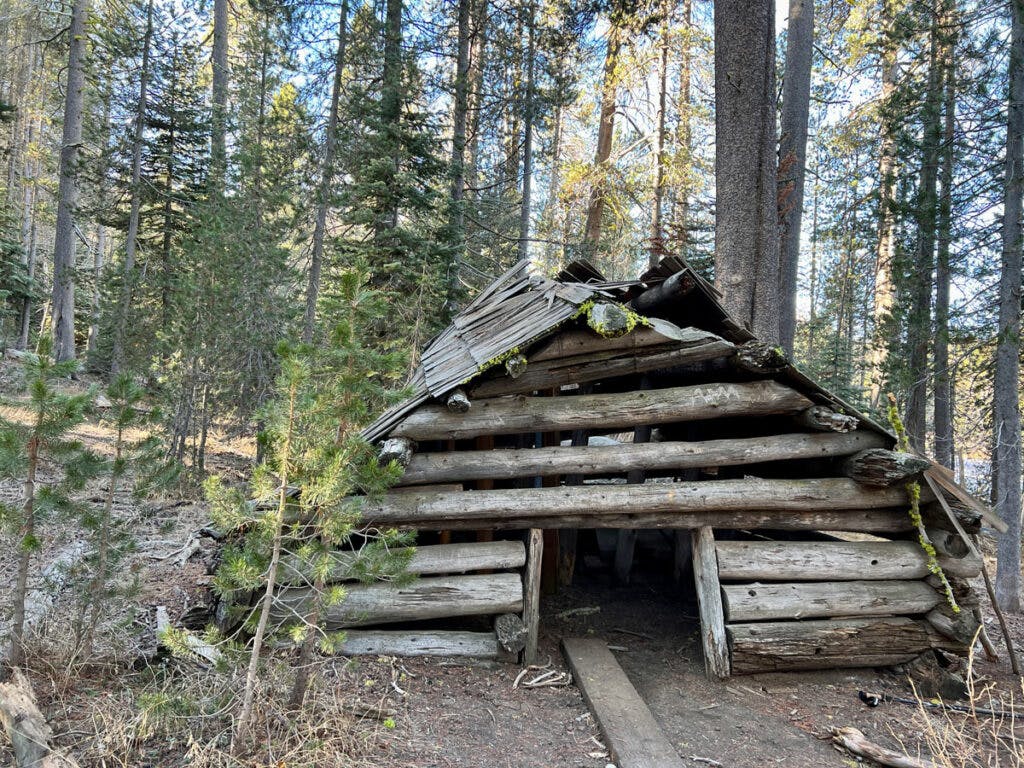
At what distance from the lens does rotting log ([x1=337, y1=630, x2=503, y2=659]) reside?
193 inches

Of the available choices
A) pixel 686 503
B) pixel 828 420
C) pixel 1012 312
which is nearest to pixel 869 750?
pixel 686 503

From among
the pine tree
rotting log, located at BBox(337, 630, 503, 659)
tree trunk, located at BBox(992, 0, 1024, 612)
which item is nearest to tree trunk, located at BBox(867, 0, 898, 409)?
tree trunk, located at BBox(992, 0, 1024, 612)

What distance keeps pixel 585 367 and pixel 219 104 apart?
53.0ft

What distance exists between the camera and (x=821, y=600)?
16.9ft

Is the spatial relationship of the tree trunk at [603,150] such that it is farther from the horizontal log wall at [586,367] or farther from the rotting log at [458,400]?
the rotting log at [458,400]

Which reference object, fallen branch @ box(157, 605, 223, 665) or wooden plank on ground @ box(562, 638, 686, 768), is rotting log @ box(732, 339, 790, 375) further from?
fallen branch @ box(157, 605, 223, 665)

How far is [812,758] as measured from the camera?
3.92 meters

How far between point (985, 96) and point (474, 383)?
31.8ft

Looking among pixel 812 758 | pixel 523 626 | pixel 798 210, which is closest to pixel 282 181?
pixel 798 210

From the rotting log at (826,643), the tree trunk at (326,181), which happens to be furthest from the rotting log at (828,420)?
the tree trunk at (326,181)

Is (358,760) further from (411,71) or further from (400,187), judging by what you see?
(411,71)

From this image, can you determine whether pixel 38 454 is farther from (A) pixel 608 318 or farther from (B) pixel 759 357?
(B) pixel 759 357

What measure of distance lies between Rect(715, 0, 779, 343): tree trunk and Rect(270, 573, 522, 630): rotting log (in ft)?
14.6

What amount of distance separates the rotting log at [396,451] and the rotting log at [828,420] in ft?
11.3
